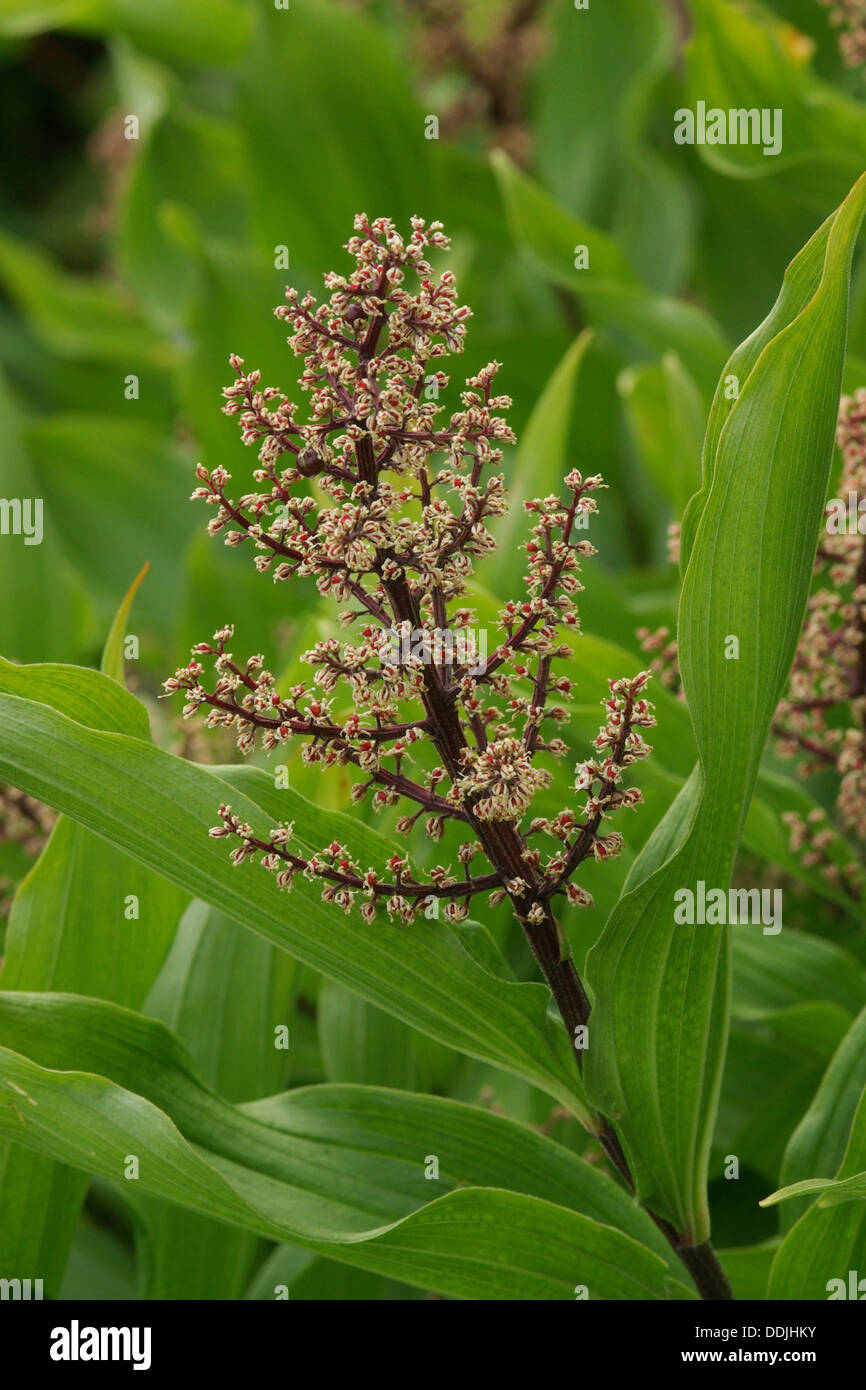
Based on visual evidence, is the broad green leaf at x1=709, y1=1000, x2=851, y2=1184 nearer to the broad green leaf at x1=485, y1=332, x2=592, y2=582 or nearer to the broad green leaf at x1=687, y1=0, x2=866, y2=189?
the broad green leaf at x1=485, y1=332, x2=592, y2=582

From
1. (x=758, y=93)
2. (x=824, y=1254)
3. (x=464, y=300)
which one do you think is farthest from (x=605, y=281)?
(x=824, y=1254)

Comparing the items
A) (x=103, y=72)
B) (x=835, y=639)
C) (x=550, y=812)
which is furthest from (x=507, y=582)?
(x=103, y=72)

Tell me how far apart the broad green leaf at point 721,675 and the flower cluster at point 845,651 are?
10.0 inches

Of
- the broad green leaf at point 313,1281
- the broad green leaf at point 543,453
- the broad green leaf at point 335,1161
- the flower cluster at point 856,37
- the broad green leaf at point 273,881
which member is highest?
the flower cluster at point 856,37

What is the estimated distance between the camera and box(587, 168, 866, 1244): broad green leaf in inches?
30.4

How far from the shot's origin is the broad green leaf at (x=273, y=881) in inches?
31.1

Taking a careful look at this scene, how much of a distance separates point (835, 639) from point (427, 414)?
468 millimetres

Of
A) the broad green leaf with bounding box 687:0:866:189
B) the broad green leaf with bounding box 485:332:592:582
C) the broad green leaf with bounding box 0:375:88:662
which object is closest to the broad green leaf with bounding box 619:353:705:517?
the broad green leaf with bounding box 485:332:592:582

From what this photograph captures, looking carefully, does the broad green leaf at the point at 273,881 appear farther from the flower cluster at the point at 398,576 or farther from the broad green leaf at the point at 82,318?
the broad green leaf at the point at 82,318

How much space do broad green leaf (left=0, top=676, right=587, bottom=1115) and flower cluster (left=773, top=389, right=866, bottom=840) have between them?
0.37 metres

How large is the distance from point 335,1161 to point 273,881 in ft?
0.89

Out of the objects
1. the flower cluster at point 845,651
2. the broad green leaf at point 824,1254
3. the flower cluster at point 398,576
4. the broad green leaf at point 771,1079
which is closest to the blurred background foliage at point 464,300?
the broad green leaf at point 771,1079

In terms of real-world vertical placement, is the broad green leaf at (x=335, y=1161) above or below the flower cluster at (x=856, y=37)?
below

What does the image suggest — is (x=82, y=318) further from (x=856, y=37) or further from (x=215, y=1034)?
(x=215, y=1034)
